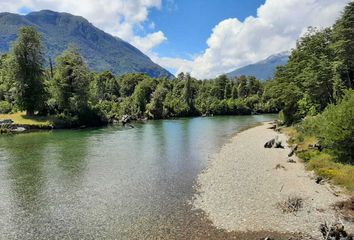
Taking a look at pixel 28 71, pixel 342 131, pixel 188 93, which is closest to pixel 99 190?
pixel 342 131

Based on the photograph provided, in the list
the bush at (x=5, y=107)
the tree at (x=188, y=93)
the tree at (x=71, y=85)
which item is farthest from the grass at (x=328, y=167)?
the tree at (x=188, y=93)

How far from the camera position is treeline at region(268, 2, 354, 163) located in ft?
135

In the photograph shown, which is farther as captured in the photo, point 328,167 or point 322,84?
point 322,84

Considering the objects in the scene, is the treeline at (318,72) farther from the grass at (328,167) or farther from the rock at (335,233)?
the rock at (335,233)

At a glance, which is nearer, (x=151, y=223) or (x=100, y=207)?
(x=151, y=223)

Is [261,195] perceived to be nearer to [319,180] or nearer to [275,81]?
[319,180]

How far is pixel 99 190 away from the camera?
115 feet

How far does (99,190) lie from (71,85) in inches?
3104

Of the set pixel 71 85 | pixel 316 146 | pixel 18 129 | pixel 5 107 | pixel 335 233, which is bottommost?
pixel 335 233

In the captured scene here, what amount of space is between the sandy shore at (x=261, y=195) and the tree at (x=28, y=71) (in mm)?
68807

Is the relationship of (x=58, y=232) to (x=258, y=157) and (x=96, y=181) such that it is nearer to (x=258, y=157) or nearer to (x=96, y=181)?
(x=96, y=181)

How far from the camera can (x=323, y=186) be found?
3431 centimetres

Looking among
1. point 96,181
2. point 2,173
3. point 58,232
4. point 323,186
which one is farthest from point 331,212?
point 2,173

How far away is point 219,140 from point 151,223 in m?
48.0
